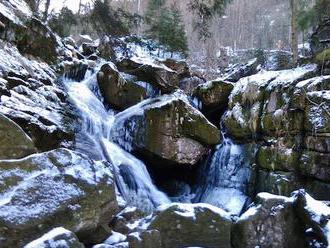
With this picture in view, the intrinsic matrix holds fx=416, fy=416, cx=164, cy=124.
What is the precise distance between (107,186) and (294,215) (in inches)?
93.8

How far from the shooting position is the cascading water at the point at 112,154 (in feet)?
32.3

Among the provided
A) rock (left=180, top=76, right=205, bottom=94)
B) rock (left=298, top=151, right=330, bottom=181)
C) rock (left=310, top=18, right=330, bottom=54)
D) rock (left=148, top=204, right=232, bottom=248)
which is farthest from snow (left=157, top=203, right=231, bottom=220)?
rock (left=180, top=76, right=205, bottom=94)

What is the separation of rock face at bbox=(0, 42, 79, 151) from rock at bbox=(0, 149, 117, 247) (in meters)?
3.31

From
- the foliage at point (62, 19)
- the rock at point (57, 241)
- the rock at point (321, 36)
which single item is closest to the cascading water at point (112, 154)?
the foliage at point (62, 19)

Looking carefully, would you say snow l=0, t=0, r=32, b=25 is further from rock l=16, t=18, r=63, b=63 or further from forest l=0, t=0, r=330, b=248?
rock l=16, t=18, r=63, b=63

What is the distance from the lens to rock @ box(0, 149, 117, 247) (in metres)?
4.12

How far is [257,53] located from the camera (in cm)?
2719

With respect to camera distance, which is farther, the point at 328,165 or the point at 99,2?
the point at 99,2

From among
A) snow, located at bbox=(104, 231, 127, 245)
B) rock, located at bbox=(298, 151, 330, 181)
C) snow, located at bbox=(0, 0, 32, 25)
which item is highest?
snow, located at bbox=(0, 0, 32, 25)

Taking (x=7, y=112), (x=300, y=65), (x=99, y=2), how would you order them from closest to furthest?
(x=7, y=112) < (x=99, y=2) < (x=300, y=65)

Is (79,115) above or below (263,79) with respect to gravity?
below

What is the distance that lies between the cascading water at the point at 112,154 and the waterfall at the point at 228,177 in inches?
61.2

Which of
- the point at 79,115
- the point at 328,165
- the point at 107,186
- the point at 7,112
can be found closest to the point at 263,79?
the point at 328,165

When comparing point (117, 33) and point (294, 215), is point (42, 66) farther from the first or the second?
point (294, 215)
